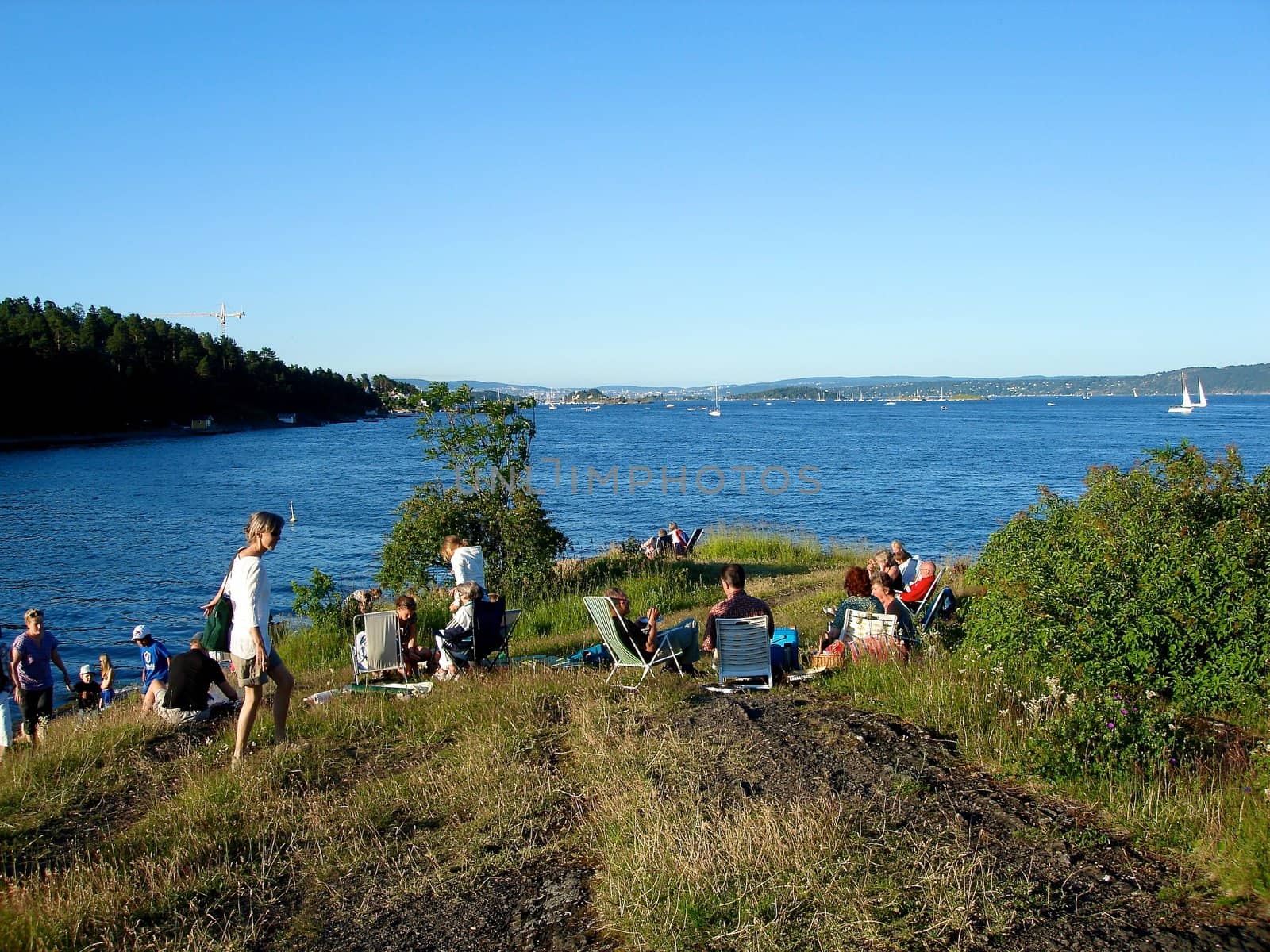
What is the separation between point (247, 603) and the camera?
6.16m

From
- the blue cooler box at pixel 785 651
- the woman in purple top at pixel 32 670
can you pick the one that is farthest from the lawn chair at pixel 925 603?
A: the woman in purple top at pixel 32 670

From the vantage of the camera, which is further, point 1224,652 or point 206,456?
point 206,456

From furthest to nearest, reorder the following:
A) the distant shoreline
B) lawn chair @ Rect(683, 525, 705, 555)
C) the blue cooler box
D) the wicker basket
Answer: the distant shoreline < lawn chair @ Rect(683, 525, 705, 555) < the blue cooler box < the wicker basket

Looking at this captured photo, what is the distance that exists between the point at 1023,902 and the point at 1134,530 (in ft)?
11.3

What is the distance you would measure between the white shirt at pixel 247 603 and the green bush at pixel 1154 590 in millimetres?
5064

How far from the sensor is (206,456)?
77812 mm

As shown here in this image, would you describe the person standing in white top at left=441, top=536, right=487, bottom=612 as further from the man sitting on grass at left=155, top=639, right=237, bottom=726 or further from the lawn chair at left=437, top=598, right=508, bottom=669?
the man sitting on grass at left=155, top=639, right=237, bottom=726

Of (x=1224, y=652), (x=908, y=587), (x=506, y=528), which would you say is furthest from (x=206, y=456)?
(x=1224, y=652)

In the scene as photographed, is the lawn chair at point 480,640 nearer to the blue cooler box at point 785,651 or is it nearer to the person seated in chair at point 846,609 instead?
the blue cooler box at point 785,651

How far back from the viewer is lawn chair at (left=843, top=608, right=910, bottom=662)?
8.15 m

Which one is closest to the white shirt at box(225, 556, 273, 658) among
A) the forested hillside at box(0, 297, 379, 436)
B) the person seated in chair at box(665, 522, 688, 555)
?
the person seated in chair at box(665, 522, 688, 555)

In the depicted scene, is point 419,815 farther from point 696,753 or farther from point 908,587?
point 908,587

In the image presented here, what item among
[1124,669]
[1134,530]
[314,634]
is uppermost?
[1134,530]

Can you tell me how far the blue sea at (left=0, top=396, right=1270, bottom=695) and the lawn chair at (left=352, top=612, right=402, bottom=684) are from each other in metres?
8.77
